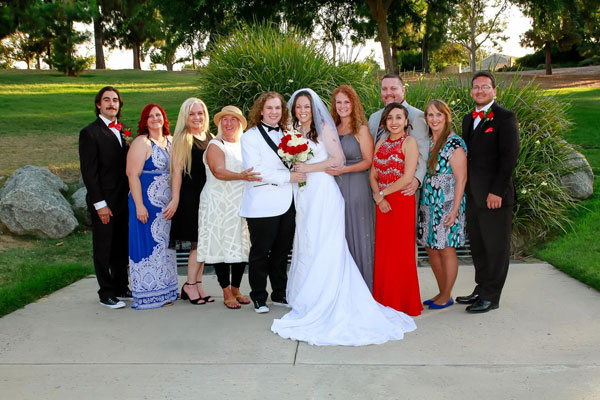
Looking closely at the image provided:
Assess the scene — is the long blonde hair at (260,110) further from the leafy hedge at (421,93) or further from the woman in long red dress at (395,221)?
the leafy hedge at (421,93)

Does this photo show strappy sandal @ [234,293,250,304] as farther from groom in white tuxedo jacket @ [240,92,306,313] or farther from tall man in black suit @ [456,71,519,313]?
tall man in black suit @ [456,71,519,313]

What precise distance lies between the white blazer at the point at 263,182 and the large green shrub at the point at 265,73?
3974 millimetres

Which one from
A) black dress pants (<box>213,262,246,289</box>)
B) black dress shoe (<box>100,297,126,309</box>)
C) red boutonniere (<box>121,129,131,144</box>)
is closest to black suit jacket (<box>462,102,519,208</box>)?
black dress pants (<box>213,262,246,289</box>)

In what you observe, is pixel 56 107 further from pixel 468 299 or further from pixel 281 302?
pixel 468 299

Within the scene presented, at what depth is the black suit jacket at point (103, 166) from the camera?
17.7 feet

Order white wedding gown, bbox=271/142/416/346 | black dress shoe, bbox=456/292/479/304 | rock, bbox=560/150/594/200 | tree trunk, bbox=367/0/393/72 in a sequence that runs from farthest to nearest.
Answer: tree trunk, bbox=367/0/393/72
rock, bbox=560/150/594/200
black dress shoe, bbox=456/292/479/304
white wedding gown, bbox=271/142/416/346

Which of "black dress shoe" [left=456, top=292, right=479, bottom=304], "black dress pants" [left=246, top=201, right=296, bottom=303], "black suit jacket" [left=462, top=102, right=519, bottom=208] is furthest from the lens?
"black dress shoe" [left=456, top=292, right=479, bottom=304]

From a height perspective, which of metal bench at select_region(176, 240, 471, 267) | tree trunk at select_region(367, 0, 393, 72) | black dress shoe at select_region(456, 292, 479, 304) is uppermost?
tree trunk at select_region(367, 0, 393, 72)

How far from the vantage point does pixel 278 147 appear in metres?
5.13

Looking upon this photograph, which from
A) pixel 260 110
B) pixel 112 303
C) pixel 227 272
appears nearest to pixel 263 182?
pixel 260 110

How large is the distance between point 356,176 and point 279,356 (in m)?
1.92

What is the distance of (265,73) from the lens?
366 inches

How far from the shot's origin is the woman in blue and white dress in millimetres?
5445

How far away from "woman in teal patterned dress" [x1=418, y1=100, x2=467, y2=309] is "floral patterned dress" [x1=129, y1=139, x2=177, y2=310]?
98.0 inches
